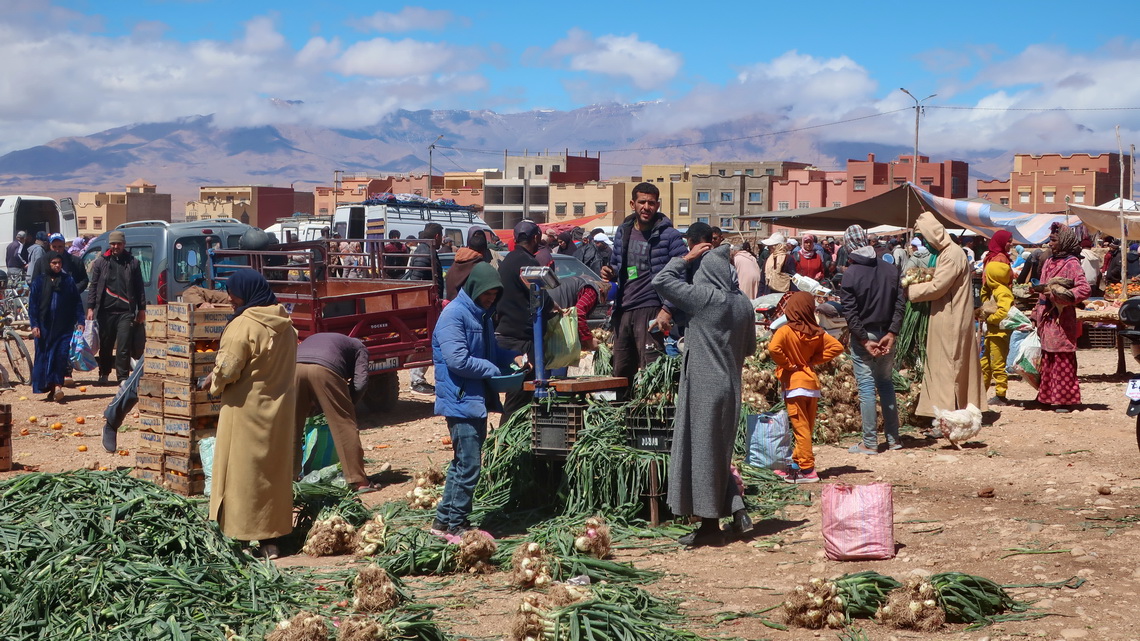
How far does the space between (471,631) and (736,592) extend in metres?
1.38

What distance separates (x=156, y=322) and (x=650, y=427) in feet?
13.4

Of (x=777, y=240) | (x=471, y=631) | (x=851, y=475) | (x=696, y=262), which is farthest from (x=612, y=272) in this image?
(x=777, y=240)

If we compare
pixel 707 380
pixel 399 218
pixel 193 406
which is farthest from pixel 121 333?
pixel 399 218

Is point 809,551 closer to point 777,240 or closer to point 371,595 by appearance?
point 371,595

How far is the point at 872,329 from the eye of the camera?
8891 mm

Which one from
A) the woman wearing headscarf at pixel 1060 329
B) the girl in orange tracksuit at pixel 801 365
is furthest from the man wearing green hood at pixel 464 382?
the woman wearing headscarf at pixel 1060 329

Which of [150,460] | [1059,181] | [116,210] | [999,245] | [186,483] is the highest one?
[1059,181]

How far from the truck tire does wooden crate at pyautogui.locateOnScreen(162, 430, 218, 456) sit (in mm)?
3755

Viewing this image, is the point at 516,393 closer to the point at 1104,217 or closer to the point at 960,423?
the point at 960,423

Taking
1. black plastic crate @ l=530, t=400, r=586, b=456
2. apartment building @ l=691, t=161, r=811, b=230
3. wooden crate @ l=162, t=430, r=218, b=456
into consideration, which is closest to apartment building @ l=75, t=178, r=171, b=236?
apartment building @ l=691, t=161, r=811, b=230

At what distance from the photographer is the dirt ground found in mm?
5082

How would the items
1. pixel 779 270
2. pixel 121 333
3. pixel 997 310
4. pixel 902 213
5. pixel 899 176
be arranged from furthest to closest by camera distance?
pixel 899 176
pixel 779 270
pixel 902 213
pixel 121 333
pixel 997 310

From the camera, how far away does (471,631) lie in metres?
5.15

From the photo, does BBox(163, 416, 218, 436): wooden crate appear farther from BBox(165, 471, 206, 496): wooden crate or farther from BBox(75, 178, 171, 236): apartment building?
BBox(75, 178, 171, 236): apartment building
